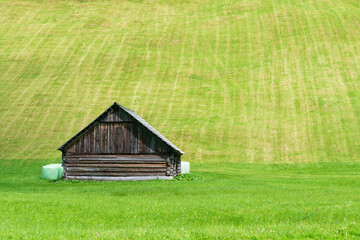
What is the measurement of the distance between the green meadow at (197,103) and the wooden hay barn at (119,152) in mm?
2357

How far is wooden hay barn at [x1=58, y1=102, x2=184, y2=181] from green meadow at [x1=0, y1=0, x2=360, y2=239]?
7.73ft

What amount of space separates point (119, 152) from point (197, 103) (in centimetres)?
3238

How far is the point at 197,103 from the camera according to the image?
68.0m

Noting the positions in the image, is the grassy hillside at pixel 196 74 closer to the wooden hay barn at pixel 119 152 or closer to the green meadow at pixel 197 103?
the green meadow at pixel 197 103

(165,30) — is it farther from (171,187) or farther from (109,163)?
(171,187)

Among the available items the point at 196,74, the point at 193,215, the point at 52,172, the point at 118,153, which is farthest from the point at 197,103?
the point at 193,215

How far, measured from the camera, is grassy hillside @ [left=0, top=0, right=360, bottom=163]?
194ft

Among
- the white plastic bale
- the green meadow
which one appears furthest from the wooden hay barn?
the green meadow

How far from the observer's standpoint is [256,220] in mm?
17000

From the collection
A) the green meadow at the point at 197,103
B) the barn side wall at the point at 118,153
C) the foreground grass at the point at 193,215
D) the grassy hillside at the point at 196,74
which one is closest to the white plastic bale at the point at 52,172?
the barn side wall at the point at 118,153

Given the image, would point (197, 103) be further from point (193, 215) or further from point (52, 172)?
point (193, 215)

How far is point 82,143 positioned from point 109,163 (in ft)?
9.07

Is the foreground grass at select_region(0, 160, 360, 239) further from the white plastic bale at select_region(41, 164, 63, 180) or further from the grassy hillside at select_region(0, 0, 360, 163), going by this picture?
the grassy hillside at select_region(0, 0, 360, 163)

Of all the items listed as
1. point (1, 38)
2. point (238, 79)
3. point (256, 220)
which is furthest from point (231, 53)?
point (256, 220)
